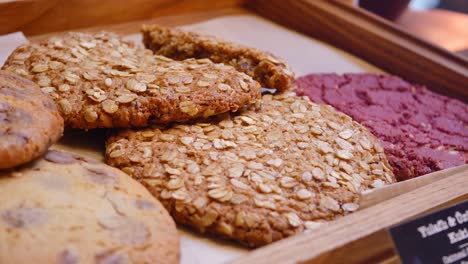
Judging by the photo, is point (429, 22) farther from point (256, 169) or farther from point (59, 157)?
point (59, 157)

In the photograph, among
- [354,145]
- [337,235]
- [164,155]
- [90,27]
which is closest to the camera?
[337,235]

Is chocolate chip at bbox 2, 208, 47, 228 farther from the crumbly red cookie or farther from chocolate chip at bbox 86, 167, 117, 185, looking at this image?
the crumbly red cookie

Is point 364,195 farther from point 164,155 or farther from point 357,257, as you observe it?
point 164,155

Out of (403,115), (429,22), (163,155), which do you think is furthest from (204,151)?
(429,22)

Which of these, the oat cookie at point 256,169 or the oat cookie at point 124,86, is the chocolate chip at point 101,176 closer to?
the oat cookie at point 256,169

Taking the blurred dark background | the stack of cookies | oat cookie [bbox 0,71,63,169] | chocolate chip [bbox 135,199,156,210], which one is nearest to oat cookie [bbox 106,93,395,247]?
the stack of cookies

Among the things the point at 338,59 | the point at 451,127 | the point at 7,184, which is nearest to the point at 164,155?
the point at 7,184
